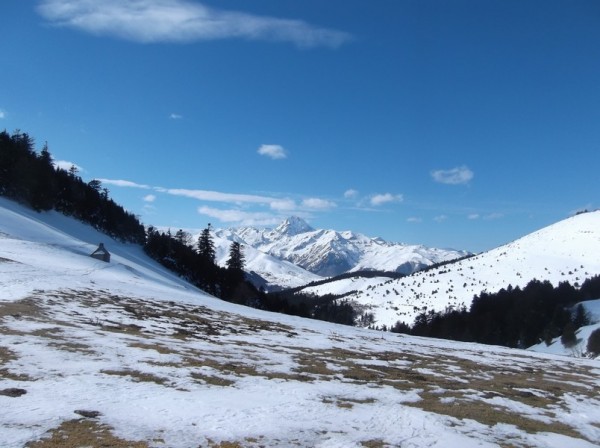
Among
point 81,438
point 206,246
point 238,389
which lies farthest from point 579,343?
point 81,438

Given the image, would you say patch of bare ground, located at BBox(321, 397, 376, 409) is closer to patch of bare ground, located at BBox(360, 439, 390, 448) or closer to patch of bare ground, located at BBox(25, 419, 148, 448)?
patch of bare ground, located at BBox(360, 439, 390, 448)

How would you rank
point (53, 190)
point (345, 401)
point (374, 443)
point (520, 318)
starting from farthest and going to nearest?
point (520, 318)
point (53, 190)
point (345, 401)
point (374, 443)

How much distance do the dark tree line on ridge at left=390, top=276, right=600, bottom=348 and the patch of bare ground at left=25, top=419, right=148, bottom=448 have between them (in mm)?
119605

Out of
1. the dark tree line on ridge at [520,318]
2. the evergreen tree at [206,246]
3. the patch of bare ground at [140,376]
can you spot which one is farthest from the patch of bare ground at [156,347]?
the dark tree line on ridge at [520,318]

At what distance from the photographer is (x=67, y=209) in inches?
4508

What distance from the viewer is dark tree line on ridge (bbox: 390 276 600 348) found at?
117 meters

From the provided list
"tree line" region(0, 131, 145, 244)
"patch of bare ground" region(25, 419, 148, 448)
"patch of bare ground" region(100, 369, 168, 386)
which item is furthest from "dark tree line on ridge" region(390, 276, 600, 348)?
"patch of bare ground" region(25, 419, 148, 448)

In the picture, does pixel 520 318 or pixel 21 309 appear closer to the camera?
pixel 21 309

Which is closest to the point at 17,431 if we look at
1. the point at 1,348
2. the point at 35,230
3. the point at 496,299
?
the point at 1,348

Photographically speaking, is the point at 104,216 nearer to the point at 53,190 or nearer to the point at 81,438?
the point at 53,190

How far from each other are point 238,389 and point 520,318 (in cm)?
13390

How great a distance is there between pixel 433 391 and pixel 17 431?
41.4 feet

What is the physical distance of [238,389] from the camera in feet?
41.3

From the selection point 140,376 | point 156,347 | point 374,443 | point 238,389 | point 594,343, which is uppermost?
point 594,343
